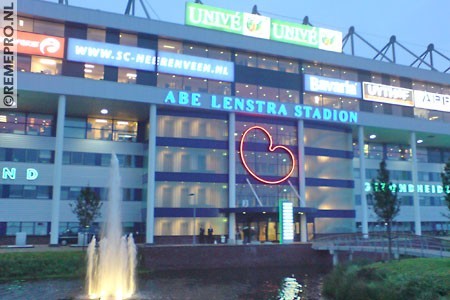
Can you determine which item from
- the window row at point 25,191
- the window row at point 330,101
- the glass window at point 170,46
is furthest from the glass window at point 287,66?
the window row at point 25,191

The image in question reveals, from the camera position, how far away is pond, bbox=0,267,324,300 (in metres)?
26.7

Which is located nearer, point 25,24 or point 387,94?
point 25,24

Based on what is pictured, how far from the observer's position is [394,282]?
19.6m

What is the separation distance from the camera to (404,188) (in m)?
68.1

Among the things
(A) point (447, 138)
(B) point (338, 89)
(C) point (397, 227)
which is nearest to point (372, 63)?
(B) point (338, 89)

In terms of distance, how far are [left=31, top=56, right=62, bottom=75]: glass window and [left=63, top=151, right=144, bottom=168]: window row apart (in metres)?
9.58

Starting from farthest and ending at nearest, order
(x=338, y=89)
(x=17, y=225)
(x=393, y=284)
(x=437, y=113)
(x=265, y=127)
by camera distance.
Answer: (x=437, y=113) → (x=338, y=89) → (x=265, y=127) → (x=17, y=225) → (x=393, y=284)

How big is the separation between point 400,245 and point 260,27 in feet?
105

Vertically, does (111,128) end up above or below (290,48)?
below

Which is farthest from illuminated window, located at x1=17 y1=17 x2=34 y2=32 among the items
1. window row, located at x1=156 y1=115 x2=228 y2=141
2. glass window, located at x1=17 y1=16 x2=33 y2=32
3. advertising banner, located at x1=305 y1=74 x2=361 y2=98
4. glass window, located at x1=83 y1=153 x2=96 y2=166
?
advertising banner, located at x1=305 y1=74 x2=361 y2=98

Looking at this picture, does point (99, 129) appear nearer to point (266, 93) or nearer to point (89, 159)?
point (89, 159)

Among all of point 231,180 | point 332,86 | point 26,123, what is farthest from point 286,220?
point 26,123

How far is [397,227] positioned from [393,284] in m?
50.3

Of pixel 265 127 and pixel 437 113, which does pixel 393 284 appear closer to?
pixel 265 127
